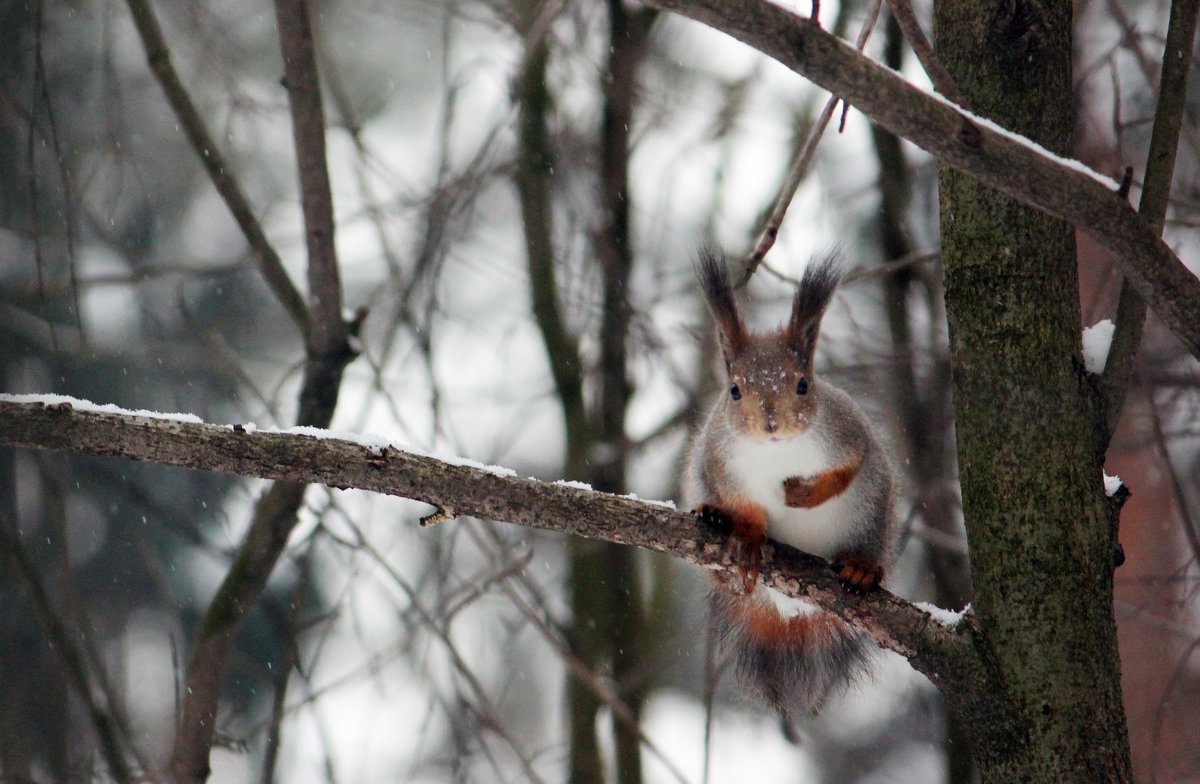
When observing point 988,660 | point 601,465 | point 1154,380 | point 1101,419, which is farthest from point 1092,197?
point 601,465

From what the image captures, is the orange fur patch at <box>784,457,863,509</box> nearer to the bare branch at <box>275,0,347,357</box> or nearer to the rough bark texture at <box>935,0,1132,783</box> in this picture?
the rough bark texture at <box>935,0,1132,783</box>

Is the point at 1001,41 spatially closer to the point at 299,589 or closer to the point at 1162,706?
the point at 1162,706

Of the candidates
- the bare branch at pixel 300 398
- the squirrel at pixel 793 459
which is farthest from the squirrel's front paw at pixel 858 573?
the bare branch at pixel 300 398

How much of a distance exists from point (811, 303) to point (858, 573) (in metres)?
0.62

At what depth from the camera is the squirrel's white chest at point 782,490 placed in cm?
228

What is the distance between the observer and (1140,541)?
436 centimetres

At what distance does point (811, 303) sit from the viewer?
7.83 feet

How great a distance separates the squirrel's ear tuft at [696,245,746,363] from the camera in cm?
232

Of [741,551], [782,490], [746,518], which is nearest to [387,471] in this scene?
[741,551]

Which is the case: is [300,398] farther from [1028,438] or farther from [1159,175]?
[1159,175]

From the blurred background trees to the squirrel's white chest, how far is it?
0.97 meters

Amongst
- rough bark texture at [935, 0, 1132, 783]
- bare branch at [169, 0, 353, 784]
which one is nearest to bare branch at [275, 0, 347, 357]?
bare branch at [169, 0, 353, 784]

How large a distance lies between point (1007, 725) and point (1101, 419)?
511 millimetres

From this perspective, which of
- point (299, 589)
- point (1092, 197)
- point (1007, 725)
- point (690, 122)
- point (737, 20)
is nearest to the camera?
point (737, 20)
